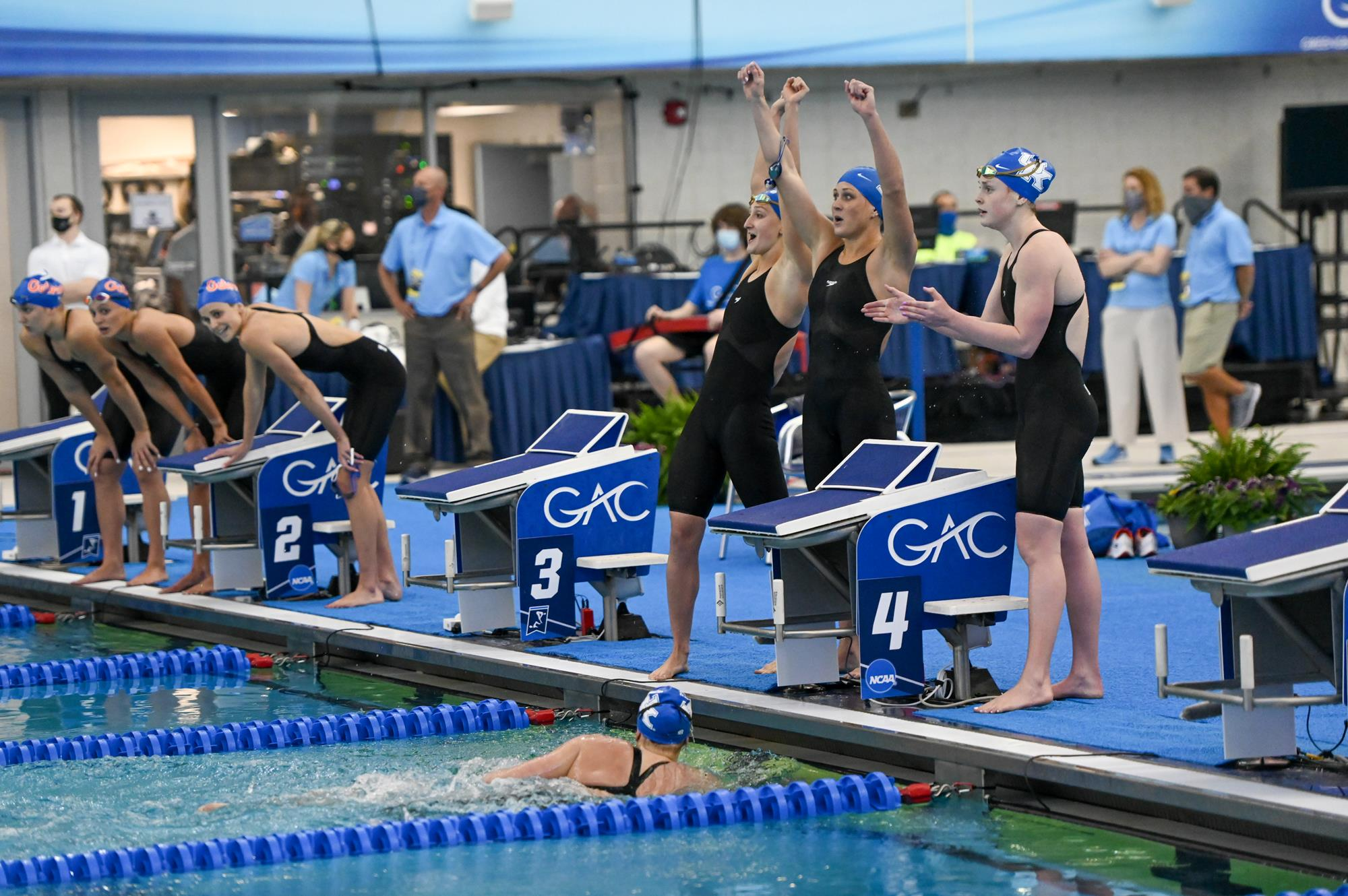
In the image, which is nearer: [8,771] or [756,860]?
[756,860]

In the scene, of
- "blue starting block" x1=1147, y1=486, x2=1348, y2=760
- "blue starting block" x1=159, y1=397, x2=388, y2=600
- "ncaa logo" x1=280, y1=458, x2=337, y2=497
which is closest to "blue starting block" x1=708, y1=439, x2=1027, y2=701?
"blue starting block" x1=1147, y1=486, x2=1348, y2=760

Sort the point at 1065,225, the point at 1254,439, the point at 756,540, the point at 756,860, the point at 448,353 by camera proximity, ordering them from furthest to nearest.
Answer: the point at 1065,225, the point at 448,353, the point at 1254,439, the point at 756,540, the point at 756,860

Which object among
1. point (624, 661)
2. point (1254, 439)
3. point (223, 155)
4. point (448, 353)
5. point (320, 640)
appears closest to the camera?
point (624, 661)

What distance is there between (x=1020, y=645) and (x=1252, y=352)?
888 centimetres

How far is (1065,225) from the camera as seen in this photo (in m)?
15.1

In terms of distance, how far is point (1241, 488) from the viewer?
9.23 metres

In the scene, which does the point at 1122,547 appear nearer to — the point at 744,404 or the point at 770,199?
the point at 744,404

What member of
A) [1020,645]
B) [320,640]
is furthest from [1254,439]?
[320,640]

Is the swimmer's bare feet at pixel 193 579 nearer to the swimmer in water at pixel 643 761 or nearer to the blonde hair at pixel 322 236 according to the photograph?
the swimmer in water at pixel 643 761

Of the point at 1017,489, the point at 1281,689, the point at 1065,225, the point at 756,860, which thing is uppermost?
the point at 1065,225

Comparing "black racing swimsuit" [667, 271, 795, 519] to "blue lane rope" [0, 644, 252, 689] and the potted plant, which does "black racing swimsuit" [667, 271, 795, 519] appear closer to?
"blue lane rope" [0, 644, 252, 689]

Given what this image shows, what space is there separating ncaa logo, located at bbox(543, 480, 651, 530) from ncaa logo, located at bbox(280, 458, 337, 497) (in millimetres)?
1630

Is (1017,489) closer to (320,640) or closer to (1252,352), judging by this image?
(320,640)

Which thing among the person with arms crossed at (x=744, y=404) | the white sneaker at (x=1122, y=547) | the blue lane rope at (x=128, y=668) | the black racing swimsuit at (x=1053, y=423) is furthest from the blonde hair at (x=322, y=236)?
the black racing swimsuit at (x=1053, y=423)
